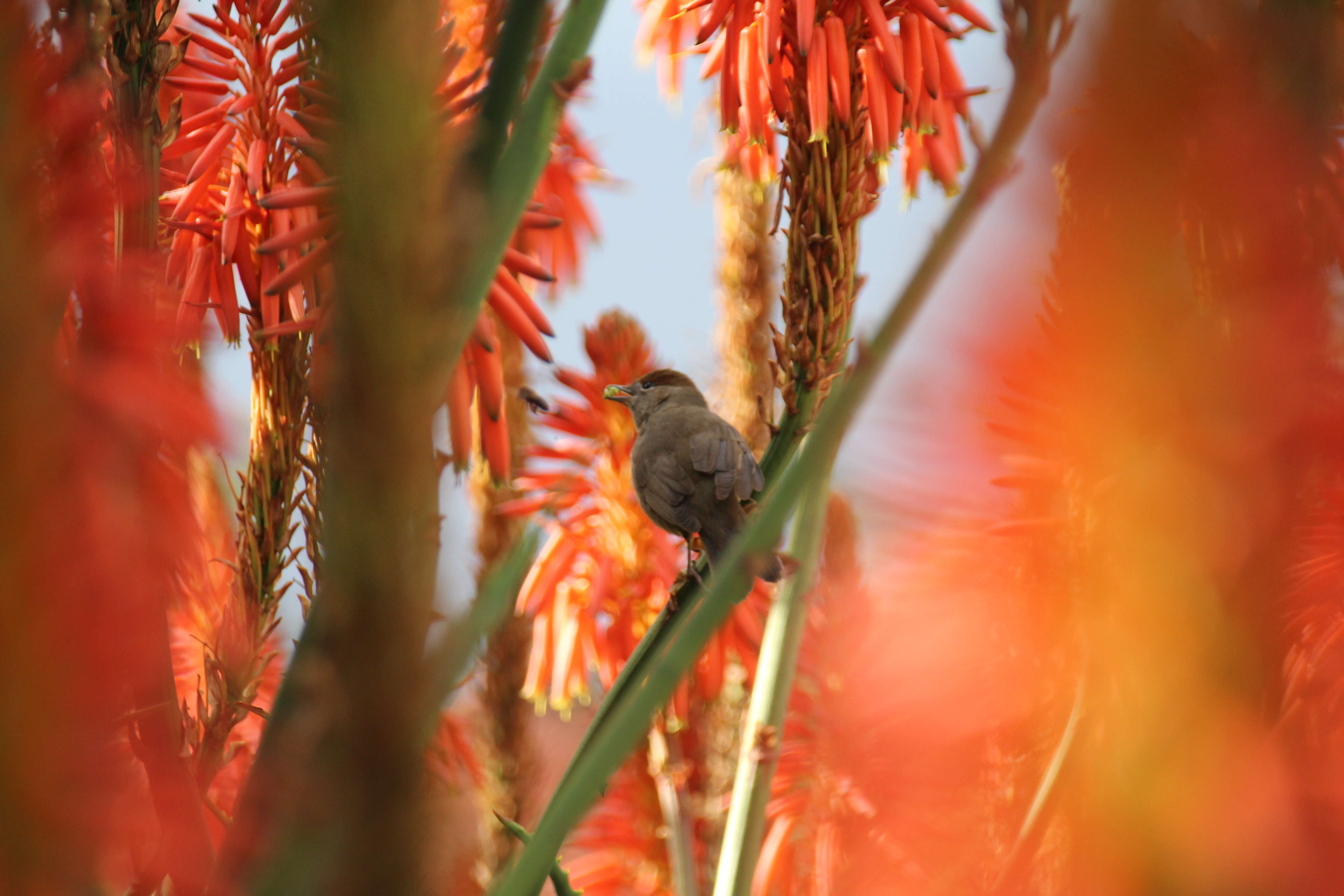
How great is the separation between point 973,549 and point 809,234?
220 millimetres

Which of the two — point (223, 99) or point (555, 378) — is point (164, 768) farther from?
point (555, 378)

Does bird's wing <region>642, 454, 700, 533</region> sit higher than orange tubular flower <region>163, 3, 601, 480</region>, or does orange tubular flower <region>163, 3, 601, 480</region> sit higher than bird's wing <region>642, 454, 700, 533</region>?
orange tubular flower <region>163, 3, 601, 480</region>

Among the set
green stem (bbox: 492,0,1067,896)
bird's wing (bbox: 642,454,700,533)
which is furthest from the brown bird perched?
green stem (bbox: 492,0,1067,896)

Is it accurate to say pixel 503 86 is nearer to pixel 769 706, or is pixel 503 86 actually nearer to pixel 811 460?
pixel 811 460

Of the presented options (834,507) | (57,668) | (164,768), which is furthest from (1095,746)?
(834,507)

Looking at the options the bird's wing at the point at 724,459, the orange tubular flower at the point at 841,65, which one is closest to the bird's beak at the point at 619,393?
the bird's wing at the point at 724,459

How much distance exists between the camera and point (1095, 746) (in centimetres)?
13

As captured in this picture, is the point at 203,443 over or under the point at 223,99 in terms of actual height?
under

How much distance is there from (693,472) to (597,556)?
20 cm

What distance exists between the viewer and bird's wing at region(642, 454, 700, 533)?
62cm

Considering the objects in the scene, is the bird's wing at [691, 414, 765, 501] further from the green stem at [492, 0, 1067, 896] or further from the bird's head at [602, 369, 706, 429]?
the green stem at [492, 0, 1067, 896]

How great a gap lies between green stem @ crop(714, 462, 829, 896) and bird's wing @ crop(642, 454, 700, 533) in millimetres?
137

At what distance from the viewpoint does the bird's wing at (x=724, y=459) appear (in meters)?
0.56

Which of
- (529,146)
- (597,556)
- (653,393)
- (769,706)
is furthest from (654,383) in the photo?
(529,146)
